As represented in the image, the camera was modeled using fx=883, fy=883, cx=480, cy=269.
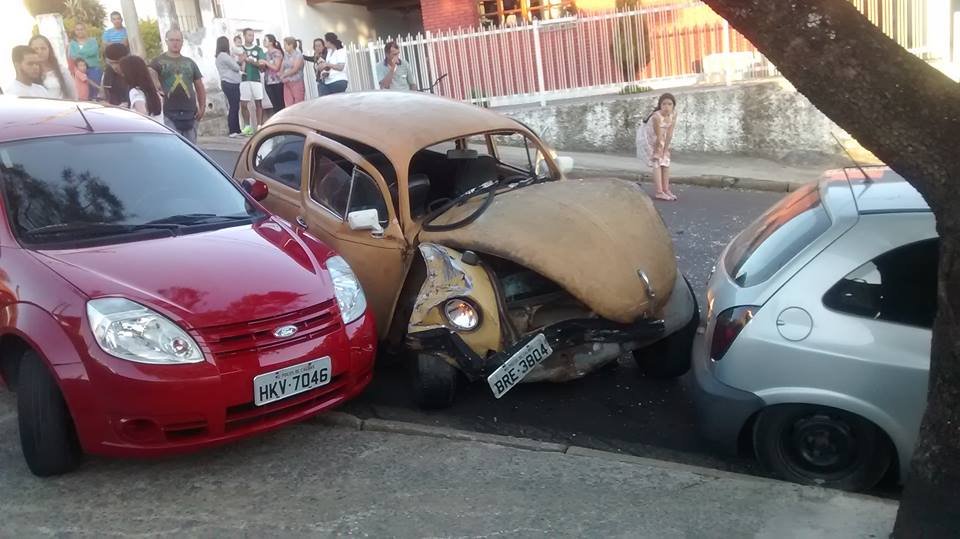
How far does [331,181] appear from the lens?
19.7 feet

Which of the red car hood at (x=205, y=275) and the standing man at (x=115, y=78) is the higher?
the standing man at (x=115, y=78)

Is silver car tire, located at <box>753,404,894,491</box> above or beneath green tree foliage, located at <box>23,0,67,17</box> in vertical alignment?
beneath

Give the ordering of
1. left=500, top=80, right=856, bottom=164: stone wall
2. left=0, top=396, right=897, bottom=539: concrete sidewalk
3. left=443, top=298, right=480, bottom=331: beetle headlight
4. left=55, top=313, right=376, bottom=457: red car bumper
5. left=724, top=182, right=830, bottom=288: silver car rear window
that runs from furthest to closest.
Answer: left=500, top=80, right=856, bottom=164: stone wall
left=443, top=298, right=480, bottom=331: beetle headlight
left=724, top=182, right=830, bottom=288: silver car rear window
left=55, top=313, right=376, bottom=457: red car bumper
left=0, top=396, right=897, bottom=539: concrete sidewalk

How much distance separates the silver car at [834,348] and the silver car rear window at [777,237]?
0.06 ft

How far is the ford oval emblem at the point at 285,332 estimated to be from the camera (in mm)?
4238

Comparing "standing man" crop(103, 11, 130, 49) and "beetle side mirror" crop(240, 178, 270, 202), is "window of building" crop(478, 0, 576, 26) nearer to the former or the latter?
"standing man" crop(103, 11, 130, 49)

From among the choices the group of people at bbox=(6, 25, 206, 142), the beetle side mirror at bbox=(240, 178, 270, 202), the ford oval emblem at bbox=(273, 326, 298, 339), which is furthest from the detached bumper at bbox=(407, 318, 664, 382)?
the group of people at bbox=(6, 25, 206, 142)

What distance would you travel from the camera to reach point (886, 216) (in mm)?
3941

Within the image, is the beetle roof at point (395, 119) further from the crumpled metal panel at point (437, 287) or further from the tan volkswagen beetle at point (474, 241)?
the crumpled metal panel at point (437, 287)

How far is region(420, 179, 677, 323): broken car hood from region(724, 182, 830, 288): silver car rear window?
464 millimetres

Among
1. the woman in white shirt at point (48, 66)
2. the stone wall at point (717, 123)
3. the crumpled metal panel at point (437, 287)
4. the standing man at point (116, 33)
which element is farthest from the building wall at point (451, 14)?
the crumpled metal panel at point (437, 287)

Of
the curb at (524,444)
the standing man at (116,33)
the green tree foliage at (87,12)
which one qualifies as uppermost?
the green tree foliage at (87,12)

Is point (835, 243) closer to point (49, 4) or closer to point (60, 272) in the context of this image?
point (60, 272)

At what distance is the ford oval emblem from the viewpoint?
4.24m
